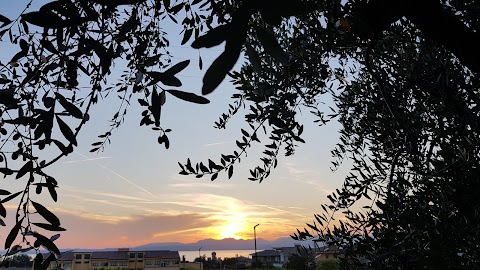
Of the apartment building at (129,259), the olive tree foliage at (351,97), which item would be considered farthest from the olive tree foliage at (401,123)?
the apartment building at (129,259)

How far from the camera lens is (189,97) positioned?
1186mm

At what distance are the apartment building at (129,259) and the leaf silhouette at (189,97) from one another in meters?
88.4

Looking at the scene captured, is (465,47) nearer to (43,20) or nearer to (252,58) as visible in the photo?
(252,58)

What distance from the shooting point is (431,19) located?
1.63 m

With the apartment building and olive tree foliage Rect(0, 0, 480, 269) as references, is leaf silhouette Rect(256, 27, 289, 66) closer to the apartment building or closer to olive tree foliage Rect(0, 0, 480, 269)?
olive tree foliage Rect(0, 0, 480, 269)

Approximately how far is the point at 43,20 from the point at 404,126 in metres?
2.75

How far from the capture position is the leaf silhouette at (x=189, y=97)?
1163mm

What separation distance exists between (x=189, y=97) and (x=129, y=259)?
92.1 meters

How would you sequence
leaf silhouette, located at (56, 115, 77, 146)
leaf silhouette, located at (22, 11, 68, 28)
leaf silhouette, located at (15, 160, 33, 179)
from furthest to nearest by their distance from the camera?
leaf silhouette, located at (15, 160, 33, 179)
leaf silhouette, located at (56, 115, 77, 146)
leaf silhouette, located at (22, 11, 68, 28)

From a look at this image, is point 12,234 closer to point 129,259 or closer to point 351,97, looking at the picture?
point 351,97

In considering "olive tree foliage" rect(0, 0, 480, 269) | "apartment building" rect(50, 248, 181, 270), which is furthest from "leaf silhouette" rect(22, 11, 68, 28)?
"apartment building" rect(50, 248, 181, 270)

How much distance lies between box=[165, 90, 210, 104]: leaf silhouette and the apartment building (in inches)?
3480

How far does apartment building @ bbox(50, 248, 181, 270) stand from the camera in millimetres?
82406

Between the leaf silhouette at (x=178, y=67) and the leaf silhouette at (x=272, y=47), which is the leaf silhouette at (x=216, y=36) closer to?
the leaf silhouette at (x=272, y=47)
